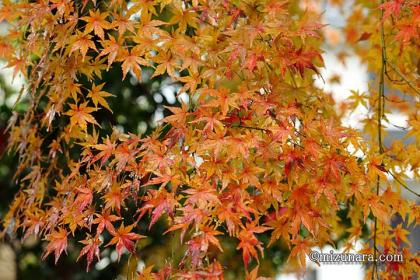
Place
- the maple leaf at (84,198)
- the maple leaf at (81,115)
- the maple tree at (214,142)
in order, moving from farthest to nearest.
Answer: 1. the maple leaf at (81,115)
2. the maple leaf at (84,198)
3. the maple tree at (214,142)

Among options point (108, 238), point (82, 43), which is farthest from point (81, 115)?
point (108, 238)

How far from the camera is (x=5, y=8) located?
189 cm

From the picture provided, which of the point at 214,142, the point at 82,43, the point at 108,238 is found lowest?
the point at 108,238

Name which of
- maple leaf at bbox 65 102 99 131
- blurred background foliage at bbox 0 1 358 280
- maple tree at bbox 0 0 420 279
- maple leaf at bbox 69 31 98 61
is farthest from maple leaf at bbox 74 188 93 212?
blurred background foliage at bbox 0 1 358 280

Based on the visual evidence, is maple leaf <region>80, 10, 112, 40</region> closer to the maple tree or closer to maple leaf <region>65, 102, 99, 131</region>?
the maple tree

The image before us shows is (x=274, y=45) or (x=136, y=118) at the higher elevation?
(x=274, y=45)

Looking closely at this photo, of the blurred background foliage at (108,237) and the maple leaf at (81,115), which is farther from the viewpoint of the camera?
the blurred background foliage at (108,237)

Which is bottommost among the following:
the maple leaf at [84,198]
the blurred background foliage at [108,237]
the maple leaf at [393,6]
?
the blurred background foliage at [108,237]

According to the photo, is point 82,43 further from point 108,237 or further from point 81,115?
point 108,237

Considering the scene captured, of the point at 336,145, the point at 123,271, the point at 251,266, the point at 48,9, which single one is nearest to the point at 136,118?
the point at 123,271

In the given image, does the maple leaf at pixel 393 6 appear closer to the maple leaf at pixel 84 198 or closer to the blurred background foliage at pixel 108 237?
the maple leaf at pixel 84 198

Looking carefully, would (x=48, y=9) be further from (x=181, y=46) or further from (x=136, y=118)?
(x=136, y=118)

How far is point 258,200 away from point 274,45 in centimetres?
40

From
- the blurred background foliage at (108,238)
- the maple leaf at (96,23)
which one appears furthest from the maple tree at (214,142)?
the blurred background foliage at (108,238)
